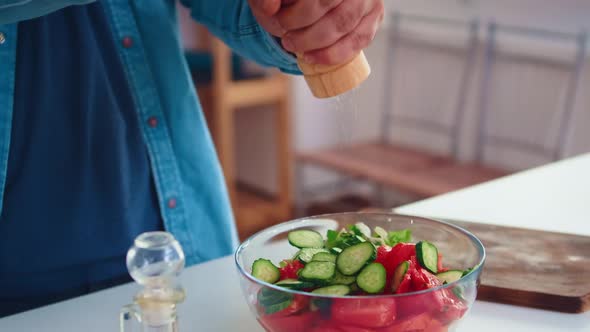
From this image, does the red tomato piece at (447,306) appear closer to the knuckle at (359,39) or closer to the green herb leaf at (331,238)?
the green herb leaf at (331,238)

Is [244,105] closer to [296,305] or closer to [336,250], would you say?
[336,250]

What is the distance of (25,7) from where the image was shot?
846mm

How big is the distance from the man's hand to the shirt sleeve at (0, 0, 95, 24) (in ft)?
0.70

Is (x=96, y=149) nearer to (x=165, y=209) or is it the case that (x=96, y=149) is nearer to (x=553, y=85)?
(x=165, y=209)

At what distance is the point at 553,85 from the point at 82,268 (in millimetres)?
2171

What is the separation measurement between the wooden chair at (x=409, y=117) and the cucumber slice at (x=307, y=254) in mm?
1949

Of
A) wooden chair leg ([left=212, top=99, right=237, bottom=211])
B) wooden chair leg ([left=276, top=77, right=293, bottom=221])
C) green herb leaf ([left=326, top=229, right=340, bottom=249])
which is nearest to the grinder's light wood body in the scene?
green herb leaf ([left=326, top=229, right=340, bottom=249])

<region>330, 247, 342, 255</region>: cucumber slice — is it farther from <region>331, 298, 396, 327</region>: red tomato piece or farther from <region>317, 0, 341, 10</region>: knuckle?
<region>317, 0, 341, 10</region>: knuckle

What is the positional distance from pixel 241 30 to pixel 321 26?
0.32 m

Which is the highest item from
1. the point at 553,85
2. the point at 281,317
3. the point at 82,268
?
the point at 281,317

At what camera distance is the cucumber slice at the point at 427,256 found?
79cm

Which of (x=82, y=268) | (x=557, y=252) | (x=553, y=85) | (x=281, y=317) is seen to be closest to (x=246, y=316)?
(x=281, y=317)

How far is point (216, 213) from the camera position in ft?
4.14

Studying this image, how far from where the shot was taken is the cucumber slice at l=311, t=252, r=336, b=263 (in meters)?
0.79
